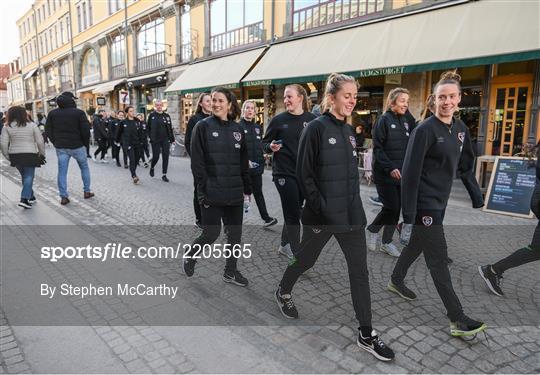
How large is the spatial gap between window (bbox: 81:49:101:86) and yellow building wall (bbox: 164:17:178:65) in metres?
11.5

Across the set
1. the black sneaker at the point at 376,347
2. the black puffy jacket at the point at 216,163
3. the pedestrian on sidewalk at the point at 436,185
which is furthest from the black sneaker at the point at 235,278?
the pedestrian on sidewalk at the point at 436,185

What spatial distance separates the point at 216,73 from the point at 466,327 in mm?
14915

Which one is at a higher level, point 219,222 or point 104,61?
point 104,61

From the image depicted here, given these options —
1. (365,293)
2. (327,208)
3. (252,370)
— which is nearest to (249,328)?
(252,370)

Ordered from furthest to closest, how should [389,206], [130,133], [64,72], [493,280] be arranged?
[64,72] < [130,133] < [389,206] < [493,280]

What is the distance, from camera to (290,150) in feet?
13.9

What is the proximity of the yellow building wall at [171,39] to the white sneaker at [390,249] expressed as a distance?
18352mm

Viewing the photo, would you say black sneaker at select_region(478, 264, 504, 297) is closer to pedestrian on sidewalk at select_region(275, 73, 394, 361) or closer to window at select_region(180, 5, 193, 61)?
pedestrian on sidewalk at select_region(275, 73, 394, 361)

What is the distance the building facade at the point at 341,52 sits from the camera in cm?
842

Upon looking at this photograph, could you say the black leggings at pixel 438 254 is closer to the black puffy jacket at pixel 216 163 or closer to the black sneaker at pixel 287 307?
the black sneaker at pixel 287 307

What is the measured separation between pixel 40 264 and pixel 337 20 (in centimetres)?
1122

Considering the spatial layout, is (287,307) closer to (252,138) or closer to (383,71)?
(252,138)

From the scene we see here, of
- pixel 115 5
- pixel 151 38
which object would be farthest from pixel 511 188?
pixel 115 5

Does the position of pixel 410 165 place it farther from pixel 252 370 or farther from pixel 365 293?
pixel 252 370
